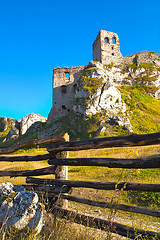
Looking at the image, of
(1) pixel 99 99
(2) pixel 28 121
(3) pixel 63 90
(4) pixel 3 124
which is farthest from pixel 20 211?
(4) pixel 3 124

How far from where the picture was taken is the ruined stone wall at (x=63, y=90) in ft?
113

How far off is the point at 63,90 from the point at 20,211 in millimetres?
33036

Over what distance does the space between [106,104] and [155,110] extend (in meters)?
9.05

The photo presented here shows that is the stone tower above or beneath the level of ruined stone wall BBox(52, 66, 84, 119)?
above

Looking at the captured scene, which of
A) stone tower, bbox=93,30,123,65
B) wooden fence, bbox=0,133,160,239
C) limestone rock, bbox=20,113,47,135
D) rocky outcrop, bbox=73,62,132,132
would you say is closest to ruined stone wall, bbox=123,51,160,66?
stone tower, bbox=93,30,123,65

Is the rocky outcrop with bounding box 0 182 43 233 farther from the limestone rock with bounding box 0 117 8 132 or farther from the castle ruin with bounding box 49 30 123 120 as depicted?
the limestone rock with bounding box 0 117 8 132

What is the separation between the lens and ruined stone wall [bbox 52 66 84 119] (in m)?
34.5

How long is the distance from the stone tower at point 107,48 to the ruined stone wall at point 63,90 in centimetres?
488

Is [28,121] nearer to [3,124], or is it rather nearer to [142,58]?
[3,124]

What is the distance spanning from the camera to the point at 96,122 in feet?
84.5

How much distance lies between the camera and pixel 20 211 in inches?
129

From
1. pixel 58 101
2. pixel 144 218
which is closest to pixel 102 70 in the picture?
pixel 58 101

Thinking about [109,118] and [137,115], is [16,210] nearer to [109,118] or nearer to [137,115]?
[109,118]

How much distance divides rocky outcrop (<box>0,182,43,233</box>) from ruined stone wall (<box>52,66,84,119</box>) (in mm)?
31022
